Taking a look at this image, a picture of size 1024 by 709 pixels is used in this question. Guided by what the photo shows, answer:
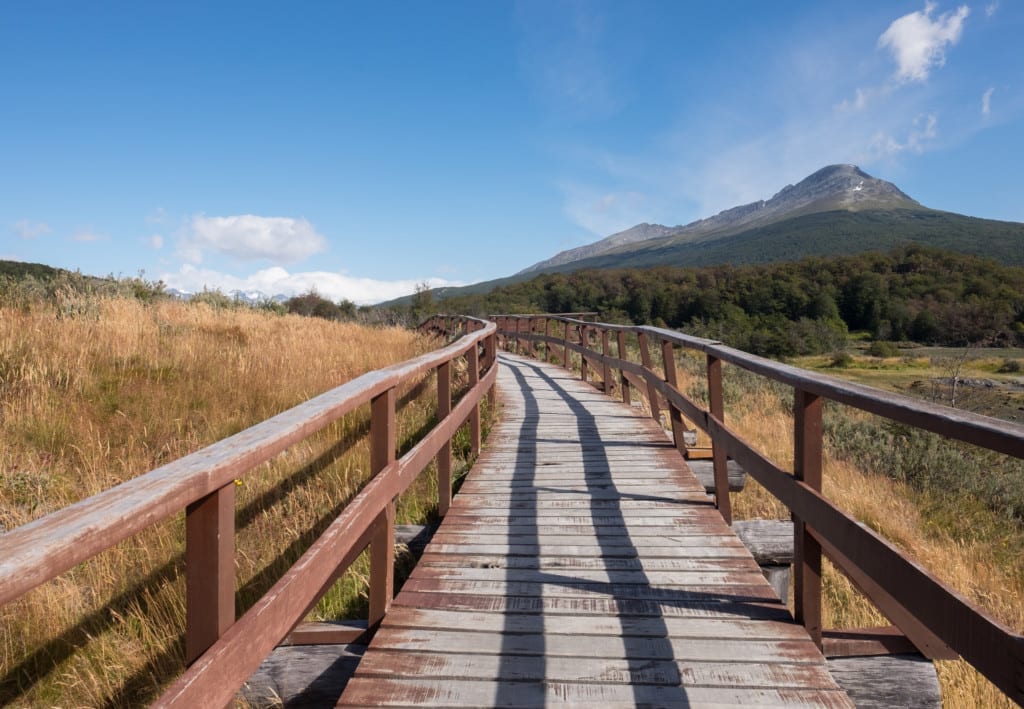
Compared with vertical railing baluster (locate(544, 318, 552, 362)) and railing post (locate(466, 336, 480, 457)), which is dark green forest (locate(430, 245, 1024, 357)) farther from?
railing post (locate(466, 336, 480, 457))

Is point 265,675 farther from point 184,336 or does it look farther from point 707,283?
point 707,283

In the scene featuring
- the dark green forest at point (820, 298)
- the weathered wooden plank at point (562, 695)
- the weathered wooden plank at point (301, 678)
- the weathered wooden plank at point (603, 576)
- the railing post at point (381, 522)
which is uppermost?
the dark green forest at point (820, 298)

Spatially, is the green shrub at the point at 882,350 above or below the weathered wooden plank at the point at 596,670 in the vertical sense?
below

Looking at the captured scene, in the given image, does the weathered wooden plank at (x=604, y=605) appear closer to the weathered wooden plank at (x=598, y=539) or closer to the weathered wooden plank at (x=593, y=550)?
the weathered wooden plank at (x=593, y=550)

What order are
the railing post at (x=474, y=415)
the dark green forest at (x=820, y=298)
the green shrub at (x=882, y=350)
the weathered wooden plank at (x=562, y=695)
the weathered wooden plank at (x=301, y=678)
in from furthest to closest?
the dark green forest at (x=820, y=298) → the green shrub at (x=882, y=350) → the railing post at (x=474, y=415) → the weathered wooden plank at (x=301, y=678) → the weathered wooden plank at (x=562, y=695)

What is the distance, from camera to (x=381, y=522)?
2.74m

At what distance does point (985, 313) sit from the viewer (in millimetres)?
56594

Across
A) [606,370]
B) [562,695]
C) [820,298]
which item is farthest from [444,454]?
[820,298]

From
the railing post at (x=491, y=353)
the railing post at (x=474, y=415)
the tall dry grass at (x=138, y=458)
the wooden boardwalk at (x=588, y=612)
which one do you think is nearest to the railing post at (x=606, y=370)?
the railing post at (x=491, y=353)

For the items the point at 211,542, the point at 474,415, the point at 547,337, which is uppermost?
the point at 547,337

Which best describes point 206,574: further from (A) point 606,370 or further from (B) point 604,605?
(A) point 606,370

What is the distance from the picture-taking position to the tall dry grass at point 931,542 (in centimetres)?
355

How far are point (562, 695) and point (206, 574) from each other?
1406 mm

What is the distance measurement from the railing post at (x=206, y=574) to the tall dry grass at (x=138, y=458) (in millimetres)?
1261
